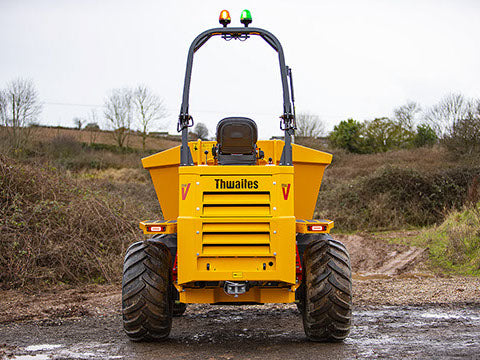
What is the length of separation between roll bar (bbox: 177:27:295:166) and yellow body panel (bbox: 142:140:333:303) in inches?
15.6

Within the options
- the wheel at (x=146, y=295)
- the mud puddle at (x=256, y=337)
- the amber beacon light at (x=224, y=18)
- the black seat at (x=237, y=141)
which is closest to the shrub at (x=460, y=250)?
the mud puddle at (x=256, y=337)

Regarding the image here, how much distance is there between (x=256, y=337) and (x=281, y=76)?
2.88 metres

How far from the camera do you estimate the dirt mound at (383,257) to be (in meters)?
12.4

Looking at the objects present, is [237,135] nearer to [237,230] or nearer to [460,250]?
[237,230]

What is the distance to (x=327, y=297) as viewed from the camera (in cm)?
547

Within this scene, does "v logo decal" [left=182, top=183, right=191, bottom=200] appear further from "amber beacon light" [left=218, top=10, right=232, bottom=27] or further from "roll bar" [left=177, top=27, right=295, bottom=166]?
"amber beacon light" [left=218, top=10, right=232, bottom=27]

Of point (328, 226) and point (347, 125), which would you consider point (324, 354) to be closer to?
point (328, 226)

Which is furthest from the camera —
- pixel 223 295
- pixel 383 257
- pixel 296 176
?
pixel 383 257

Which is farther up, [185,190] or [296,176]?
[296,176]

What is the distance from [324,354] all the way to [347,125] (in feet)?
128

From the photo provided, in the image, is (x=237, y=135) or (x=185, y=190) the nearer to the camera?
(x=185, y=190)

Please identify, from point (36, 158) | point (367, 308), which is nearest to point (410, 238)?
point (367, 308)

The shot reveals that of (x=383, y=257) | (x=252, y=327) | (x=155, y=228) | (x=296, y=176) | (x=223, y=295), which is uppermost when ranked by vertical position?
(x=296, y=176)

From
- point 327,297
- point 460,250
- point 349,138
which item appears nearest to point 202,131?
point 327,297
